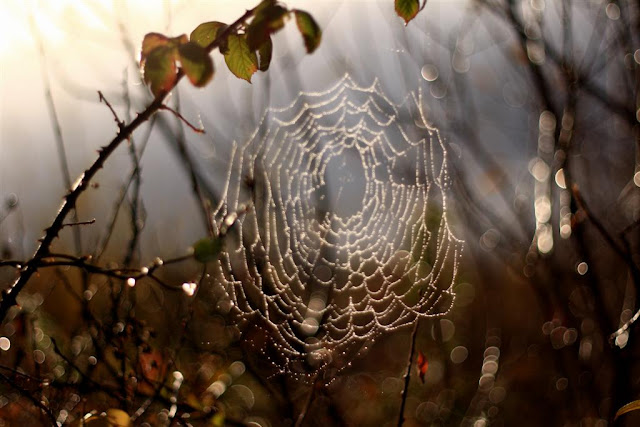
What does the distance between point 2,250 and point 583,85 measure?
2397mm

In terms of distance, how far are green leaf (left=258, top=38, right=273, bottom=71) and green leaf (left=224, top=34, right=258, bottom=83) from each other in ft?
0.07

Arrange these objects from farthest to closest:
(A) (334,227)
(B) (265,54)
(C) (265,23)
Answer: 1. (A) (334,227)
2. (B) (265,54)
3. (C) (265,23)

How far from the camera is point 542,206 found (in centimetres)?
234

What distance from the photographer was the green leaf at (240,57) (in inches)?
47.5

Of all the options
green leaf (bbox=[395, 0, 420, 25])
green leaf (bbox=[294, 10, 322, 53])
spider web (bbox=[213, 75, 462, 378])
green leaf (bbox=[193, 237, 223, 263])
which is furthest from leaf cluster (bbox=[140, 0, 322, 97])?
spider web (bbox=[213, 75, 462, 378])

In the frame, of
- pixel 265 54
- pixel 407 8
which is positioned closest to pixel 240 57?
pixel 265 54

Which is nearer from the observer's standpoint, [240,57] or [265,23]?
[265,23]

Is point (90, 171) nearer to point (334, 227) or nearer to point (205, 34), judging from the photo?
point (205, 34)

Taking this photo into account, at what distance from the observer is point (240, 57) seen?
1.22 m

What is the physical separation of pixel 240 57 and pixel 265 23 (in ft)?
0.60

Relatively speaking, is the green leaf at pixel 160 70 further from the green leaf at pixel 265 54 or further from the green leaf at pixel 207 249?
the green leaf at pixel 207 249

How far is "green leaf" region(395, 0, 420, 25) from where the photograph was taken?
1215 mm

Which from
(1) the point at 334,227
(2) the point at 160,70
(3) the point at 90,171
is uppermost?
(2) the point at 160,70

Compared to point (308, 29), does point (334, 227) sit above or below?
below
